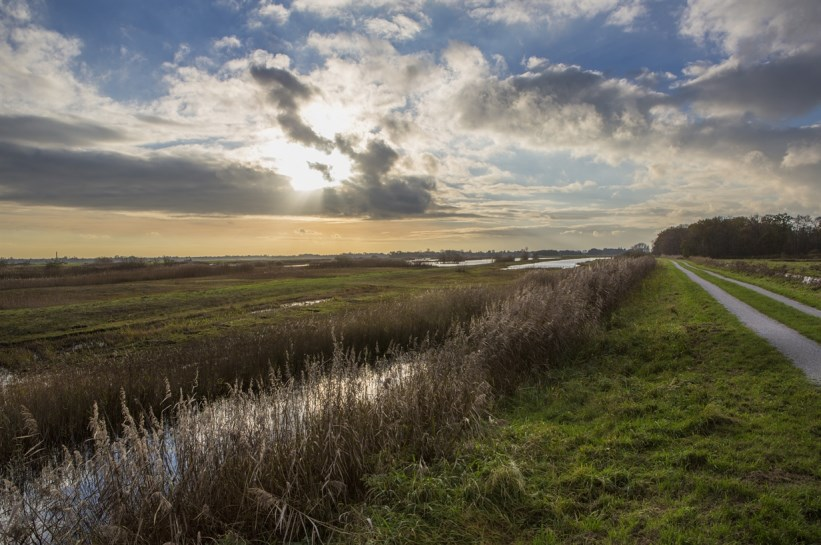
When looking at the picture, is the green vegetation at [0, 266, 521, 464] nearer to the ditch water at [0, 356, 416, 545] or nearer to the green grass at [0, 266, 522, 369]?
the green grass at [0, 266, 522, 369]

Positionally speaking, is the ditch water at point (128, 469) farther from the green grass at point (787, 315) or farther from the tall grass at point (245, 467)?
the green grass at point (787, 315)

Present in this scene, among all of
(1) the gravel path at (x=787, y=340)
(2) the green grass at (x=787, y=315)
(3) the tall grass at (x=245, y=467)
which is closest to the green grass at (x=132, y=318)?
(3) the tall grass at (x=245, y=467)

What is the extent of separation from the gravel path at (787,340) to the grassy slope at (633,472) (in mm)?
515

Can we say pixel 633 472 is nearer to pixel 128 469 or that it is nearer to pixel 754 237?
pixel 128 469

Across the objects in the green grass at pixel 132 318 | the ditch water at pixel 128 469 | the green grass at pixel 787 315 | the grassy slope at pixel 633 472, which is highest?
the green grass at pixel 787 315

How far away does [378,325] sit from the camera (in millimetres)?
18984

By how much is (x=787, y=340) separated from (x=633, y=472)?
1041 centimetres

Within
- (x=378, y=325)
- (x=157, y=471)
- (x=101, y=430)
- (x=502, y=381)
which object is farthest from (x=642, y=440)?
(x=378, y=325)

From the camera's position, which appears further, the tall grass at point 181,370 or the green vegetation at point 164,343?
the green vegetation at point 164,343

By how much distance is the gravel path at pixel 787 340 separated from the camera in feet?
33.5

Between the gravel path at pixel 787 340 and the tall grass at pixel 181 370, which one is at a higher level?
the gravel path at pixel 787 340

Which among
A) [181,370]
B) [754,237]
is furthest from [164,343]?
[754,237]

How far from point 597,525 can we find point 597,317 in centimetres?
1339

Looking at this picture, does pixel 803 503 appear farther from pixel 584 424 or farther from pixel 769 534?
pixel 584 424
